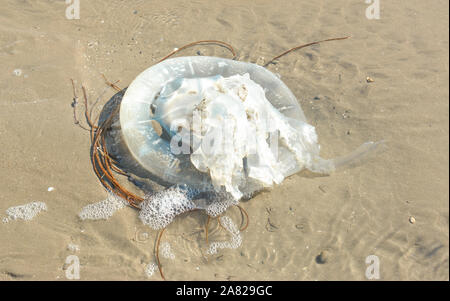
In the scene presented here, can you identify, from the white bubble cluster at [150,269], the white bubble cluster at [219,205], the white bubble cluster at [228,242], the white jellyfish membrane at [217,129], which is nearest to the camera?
the white jellyfish membrane at [217,129]

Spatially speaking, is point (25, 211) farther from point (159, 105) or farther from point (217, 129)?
point (217, 129)

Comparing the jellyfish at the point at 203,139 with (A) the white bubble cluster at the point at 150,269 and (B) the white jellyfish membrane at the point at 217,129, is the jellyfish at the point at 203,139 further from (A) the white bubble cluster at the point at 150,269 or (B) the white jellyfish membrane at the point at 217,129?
(A) the white bubble cluster at the point at 150,269

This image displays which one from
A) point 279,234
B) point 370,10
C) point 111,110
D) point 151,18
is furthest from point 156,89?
point 370,10

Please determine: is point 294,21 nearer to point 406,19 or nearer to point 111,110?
point 406,19

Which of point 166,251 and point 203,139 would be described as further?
point 166,251

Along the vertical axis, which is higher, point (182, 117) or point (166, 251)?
point (182, 117)

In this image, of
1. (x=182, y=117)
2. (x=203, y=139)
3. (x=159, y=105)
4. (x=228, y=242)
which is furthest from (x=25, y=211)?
(x=228, y=242)

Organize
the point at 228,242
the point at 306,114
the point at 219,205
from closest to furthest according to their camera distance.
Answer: the point at 228,242
the point at 219,205
the point at 306,114

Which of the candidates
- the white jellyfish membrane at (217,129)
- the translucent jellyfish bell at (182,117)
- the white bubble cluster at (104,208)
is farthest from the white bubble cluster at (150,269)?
the translucent jellyfish bell at (182,117)
